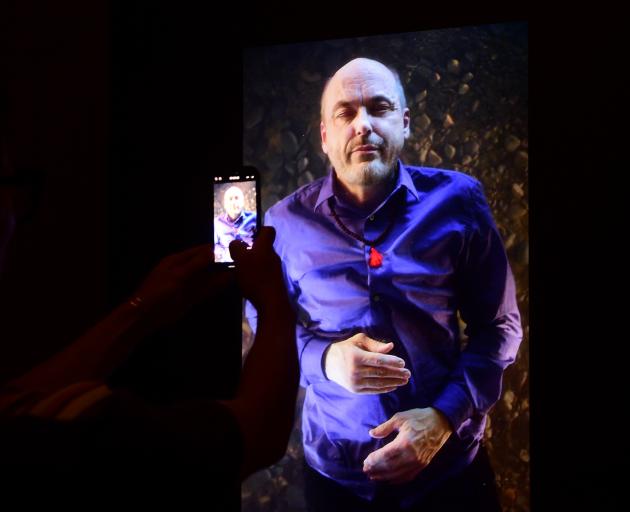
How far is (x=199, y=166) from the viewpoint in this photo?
2373 millimetres

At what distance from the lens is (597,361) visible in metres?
1.90

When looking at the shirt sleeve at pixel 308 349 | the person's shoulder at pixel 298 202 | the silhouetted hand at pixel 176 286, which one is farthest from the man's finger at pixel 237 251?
the person's shoulder at pixel 298 202

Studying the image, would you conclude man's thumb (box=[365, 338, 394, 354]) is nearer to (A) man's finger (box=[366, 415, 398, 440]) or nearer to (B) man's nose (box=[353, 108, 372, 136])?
(A) man's finger (box=[366, 415, 398, 440])

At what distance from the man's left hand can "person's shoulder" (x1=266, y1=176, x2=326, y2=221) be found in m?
0.83

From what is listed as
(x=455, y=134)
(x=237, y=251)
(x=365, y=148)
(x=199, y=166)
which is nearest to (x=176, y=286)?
(x=237, y=251)

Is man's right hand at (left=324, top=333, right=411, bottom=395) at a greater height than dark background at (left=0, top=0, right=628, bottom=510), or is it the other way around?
dark background at (left=0, top=0, right=628, bottom=510)

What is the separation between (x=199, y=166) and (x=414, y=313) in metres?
1.12

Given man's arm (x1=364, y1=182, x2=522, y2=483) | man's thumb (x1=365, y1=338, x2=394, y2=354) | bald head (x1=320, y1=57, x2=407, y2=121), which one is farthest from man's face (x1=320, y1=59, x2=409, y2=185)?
man's thumb (x1=365, y1=338, x2=394, y2=354)

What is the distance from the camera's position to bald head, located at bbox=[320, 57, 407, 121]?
Result: 2.00m

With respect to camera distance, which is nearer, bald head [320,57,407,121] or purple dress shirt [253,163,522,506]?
purple dress shirt [253,163,522,506]

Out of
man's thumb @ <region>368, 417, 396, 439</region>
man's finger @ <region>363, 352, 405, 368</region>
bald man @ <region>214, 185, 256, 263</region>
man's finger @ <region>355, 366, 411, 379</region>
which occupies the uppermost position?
bald man @ <region>214, 185, 256, 263</region>

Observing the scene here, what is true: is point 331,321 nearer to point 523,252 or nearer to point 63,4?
point 523,252

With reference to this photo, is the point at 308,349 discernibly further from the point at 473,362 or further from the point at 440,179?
the point at 440,179

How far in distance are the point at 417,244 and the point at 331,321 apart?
1.37 feet
